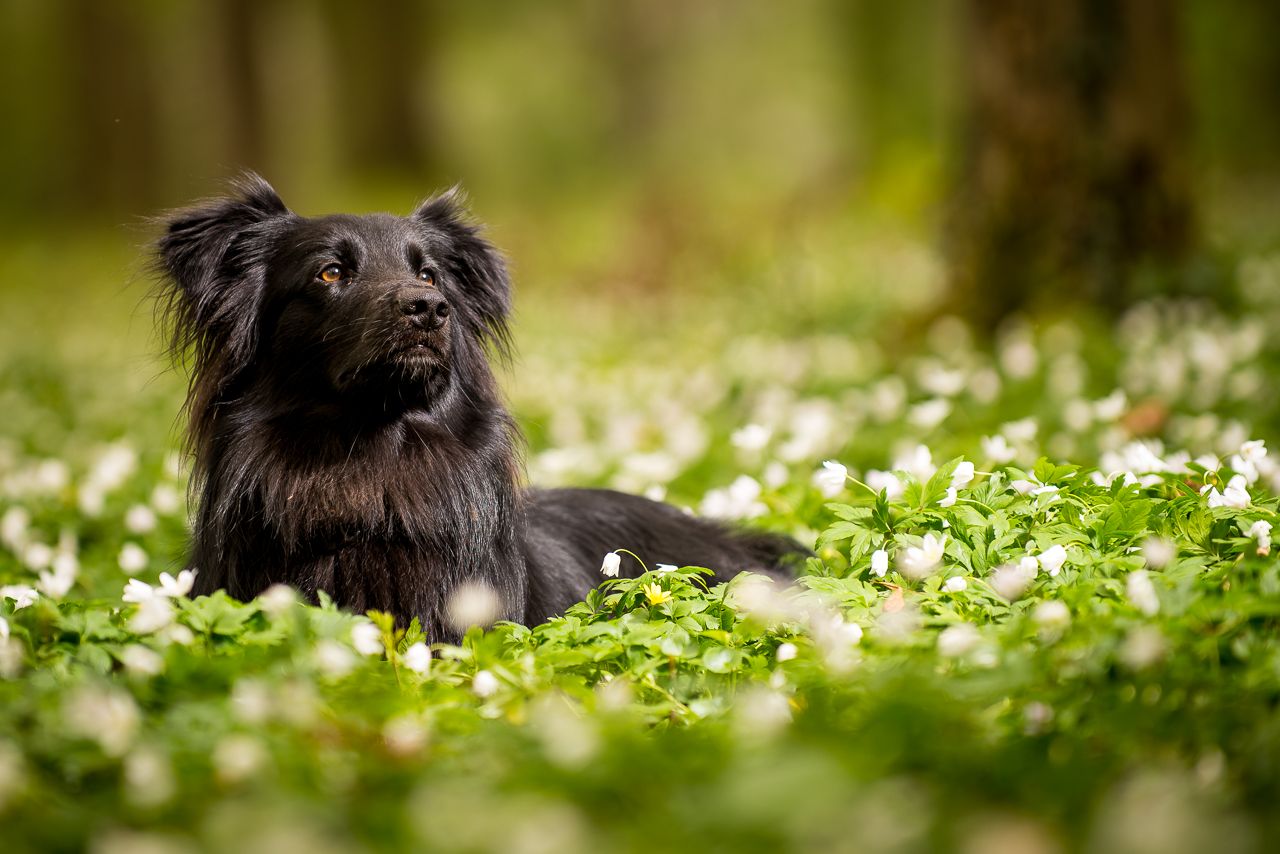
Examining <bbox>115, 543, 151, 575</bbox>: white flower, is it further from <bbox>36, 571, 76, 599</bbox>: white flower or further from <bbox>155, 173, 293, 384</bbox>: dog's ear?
<bbox>155, 173, 293, 384</bbox>: dog's ear

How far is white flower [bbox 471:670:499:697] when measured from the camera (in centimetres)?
242

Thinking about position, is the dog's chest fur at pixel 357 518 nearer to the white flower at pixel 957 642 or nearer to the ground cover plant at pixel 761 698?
the ground cover plant at pixel 761 698

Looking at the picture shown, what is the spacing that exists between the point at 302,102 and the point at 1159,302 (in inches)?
1255

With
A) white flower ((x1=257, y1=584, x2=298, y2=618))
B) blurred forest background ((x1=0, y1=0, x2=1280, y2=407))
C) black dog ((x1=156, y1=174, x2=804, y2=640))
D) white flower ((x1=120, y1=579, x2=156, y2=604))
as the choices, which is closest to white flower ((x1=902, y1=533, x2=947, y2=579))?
black dog ((x1=156, y1=174, x2=804, y2=640))

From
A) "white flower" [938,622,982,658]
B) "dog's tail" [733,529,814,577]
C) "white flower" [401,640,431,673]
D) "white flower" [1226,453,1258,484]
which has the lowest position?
"white flower" [401,640,431,673]

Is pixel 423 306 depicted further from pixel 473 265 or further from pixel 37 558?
pixel 37 558

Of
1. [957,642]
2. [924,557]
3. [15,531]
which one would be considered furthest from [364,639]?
[15,531]

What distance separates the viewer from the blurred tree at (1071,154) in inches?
290

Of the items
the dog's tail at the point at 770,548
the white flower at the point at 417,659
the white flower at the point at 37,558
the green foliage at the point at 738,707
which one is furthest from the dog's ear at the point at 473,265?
the white flower at the point at 37,558

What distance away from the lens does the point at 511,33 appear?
30484mm

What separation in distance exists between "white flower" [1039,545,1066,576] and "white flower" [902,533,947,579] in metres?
0.27

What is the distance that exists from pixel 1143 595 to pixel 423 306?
2229 mm

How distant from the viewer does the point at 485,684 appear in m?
2.42

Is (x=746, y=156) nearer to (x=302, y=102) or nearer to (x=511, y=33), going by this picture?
(x=511, y=33)
